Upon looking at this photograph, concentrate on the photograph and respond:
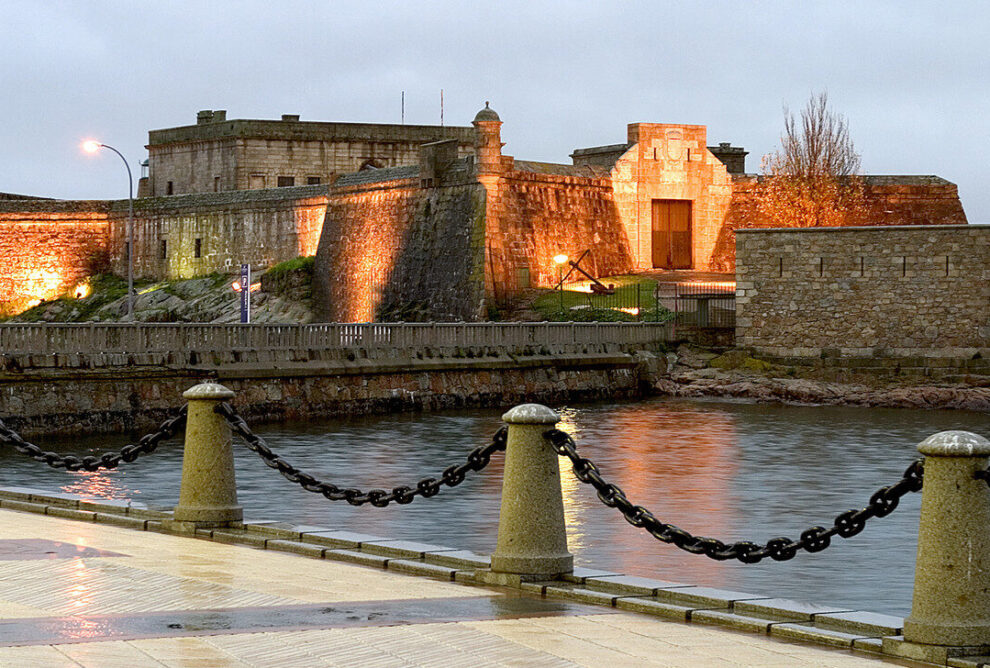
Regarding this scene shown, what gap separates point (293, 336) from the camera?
33.3 m

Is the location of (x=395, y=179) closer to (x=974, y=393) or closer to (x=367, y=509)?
(x=974, y=393)

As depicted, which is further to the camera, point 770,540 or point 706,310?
point 706,310

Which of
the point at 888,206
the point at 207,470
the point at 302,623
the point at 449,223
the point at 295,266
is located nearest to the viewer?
the point at 302,623

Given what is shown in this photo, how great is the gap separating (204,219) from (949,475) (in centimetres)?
5831

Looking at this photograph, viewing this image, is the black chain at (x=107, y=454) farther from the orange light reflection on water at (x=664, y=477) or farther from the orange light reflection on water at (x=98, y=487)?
the orange light reflection on water at (x=98, y=487)

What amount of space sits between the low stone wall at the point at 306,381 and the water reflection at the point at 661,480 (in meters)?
0.83

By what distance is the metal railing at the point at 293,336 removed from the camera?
93.4 feet

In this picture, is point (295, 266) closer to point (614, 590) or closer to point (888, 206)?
point (888, 206)

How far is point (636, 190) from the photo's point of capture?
55812mm

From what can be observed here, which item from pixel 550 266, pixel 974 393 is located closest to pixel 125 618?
pixel 974 393

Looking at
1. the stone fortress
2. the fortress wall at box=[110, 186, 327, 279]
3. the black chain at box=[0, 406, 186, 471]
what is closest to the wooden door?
the stone fortress

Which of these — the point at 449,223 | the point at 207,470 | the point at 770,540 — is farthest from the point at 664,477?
the point at 449,223

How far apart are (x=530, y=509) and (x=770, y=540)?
1707mm

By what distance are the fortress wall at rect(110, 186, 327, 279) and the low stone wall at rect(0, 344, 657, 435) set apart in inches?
829
